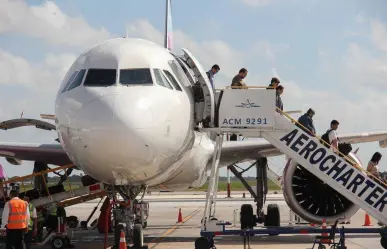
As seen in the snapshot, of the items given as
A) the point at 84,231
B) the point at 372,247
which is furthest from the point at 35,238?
the point at 372,247

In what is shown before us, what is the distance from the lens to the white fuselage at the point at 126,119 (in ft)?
34.4

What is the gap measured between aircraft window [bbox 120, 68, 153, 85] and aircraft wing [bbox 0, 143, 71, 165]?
22.3 feet

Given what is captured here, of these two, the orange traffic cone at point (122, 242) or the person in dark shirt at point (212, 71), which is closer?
the orange traffic cone at point (122, 242)

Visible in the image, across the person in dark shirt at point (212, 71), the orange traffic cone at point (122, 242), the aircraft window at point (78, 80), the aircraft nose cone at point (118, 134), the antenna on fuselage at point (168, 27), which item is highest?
the antenna on fuselage at point (168, 27)

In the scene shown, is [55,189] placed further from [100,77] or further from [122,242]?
[100,77]

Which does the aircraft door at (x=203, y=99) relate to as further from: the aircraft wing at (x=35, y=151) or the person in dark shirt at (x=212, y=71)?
the aircraft wing at (x=35, y=151)

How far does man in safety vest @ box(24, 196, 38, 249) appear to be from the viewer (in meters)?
14.2

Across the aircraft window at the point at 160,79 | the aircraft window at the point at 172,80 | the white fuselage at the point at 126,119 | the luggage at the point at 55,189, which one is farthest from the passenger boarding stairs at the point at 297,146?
the luggage at the point at 55,189

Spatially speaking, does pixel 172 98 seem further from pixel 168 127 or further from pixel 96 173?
pixel 96 173

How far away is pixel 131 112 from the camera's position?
1059 centimetres

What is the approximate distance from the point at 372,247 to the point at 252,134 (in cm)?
436

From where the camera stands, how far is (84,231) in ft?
71.2

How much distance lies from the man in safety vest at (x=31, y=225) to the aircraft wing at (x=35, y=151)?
2.77m

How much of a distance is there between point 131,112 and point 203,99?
8.96 feet
